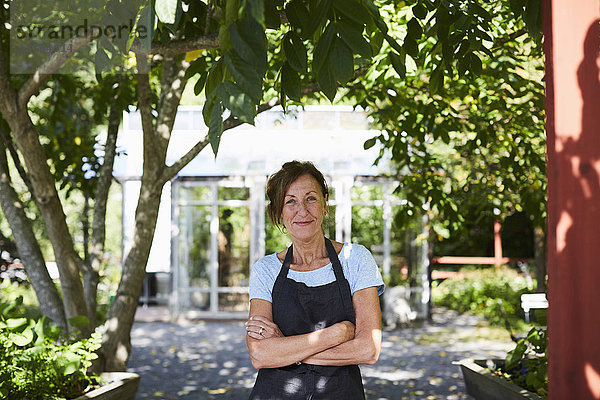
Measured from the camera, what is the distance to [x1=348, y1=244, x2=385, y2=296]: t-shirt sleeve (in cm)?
262

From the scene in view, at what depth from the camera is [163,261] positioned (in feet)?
48.2

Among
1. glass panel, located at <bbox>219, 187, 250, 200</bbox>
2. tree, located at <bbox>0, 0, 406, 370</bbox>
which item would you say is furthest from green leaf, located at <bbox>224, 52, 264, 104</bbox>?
glass panel, located at <bbox>219, 187, 250, 200</bbox>

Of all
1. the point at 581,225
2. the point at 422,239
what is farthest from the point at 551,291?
the point at 422,239

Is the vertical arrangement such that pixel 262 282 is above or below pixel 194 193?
below

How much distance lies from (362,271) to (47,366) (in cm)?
250

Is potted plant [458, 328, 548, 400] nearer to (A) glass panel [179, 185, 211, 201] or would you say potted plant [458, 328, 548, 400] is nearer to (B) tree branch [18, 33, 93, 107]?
(B) tree branch [18, 33, 93, 107]

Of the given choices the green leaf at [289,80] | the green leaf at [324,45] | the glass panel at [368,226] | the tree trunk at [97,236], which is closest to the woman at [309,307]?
the green leaf at [289,80]

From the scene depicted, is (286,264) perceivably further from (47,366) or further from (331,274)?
(47,366)

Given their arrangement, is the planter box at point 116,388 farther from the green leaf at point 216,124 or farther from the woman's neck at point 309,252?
the green leaf at point 216,124

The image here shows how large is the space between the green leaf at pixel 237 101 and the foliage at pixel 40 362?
2.84 meters

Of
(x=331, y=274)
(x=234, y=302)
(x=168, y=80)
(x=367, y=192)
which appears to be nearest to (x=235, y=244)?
(x=234, y=302)

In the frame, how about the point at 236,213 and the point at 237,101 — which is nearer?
the point at 237,101

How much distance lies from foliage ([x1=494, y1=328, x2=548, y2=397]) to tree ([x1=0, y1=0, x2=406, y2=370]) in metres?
2.41

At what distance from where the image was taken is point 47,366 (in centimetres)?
417
